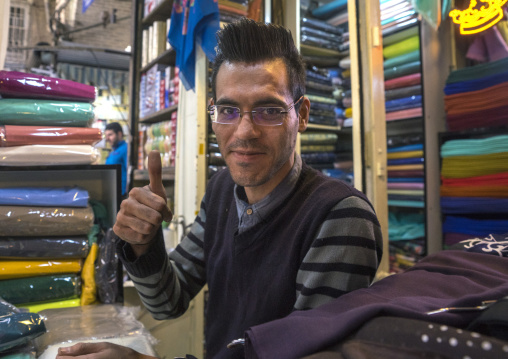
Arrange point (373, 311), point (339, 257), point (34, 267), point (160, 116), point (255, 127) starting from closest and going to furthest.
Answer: point (373, 311)
point (339, 257)
point (255, 127)
point (34, 267)
point (160, 116)

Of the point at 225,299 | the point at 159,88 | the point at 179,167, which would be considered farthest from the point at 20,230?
the point at 159,88

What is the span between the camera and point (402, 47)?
283 cm

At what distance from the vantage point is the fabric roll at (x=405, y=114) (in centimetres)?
272

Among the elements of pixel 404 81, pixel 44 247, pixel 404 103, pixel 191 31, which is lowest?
pixel 44 247

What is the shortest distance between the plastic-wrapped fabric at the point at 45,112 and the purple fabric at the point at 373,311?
1.25 m

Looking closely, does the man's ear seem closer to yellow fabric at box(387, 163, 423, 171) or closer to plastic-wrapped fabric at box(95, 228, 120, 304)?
plastic-wrapped fabric at box(95, 228, 120, 304)

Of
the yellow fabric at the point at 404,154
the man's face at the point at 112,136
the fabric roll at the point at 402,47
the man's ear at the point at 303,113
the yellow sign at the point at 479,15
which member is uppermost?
the fabric roll at the point at 402,47

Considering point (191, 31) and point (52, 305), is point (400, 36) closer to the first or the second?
point (191, 31)

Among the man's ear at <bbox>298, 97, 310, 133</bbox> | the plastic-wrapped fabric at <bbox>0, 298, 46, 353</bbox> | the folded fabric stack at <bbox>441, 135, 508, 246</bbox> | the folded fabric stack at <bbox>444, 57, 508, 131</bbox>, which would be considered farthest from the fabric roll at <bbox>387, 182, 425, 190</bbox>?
the plastic-wrapped fabric at <bbox>0, 298, 46, 353</bbox>

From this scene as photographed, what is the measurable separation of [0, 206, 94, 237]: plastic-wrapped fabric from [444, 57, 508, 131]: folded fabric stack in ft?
7.53

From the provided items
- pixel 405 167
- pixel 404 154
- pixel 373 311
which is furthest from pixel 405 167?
pixel 373 311

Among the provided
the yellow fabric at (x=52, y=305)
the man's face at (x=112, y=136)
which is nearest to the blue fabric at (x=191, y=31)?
the yellow fabric at (x=52, y=305)

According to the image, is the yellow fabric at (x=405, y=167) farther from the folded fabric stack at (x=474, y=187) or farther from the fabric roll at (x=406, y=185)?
the folded fabric stack at (x=474, y=187)

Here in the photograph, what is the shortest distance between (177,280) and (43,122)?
0.82 m
